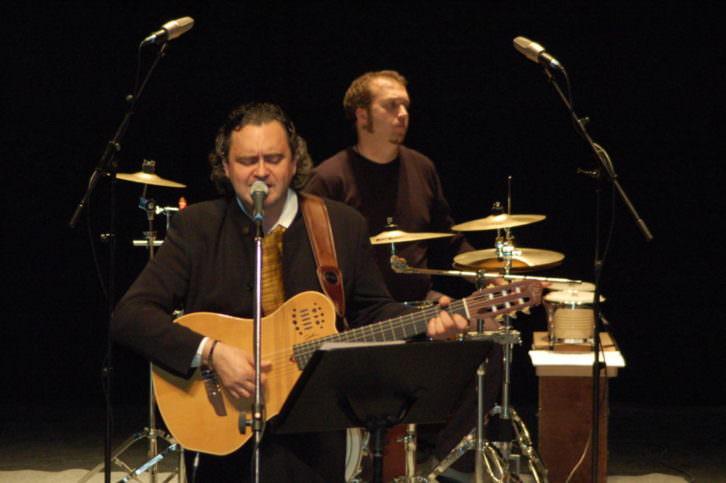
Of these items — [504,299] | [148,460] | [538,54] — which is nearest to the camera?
[504,299]

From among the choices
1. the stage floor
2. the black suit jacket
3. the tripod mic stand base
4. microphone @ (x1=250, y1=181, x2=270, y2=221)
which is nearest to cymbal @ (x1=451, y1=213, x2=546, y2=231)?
the black suit jacket

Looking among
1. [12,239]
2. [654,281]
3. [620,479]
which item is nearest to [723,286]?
[654,281]

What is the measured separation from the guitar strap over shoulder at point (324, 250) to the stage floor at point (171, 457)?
2397 millimetres

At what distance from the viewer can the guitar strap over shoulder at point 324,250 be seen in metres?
3.52

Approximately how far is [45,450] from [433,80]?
347cm

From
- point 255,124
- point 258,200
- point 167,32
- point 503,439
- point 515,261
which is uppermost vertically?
point 167,32

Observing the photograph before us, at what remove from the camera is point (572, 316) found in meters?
5.04

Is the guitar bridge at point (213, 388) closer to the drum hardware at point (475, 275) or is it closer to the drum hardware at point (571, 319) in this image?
the drum hardware at point (475, 275)

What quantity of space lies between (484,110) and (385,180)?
160 centimetres

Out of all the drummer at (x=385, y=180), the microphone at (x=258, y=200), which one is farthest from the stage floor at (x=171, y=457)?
the microphone at (x=258, y=200)

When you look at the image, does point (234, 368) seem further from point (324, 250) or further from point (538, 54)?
point (538, 54)

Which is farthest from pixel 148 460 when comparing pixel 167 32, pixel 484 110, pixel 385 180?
pixel 484 110

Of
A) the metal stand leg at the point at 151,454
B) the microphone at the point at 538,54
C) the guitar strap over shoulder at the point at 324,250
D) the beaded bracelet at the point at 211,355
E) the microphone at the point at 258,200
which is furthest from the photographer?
the metal stand leg at the point at 151,454

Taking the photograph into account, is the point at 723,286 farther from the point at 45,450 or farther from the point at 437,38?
the point at 45,450
